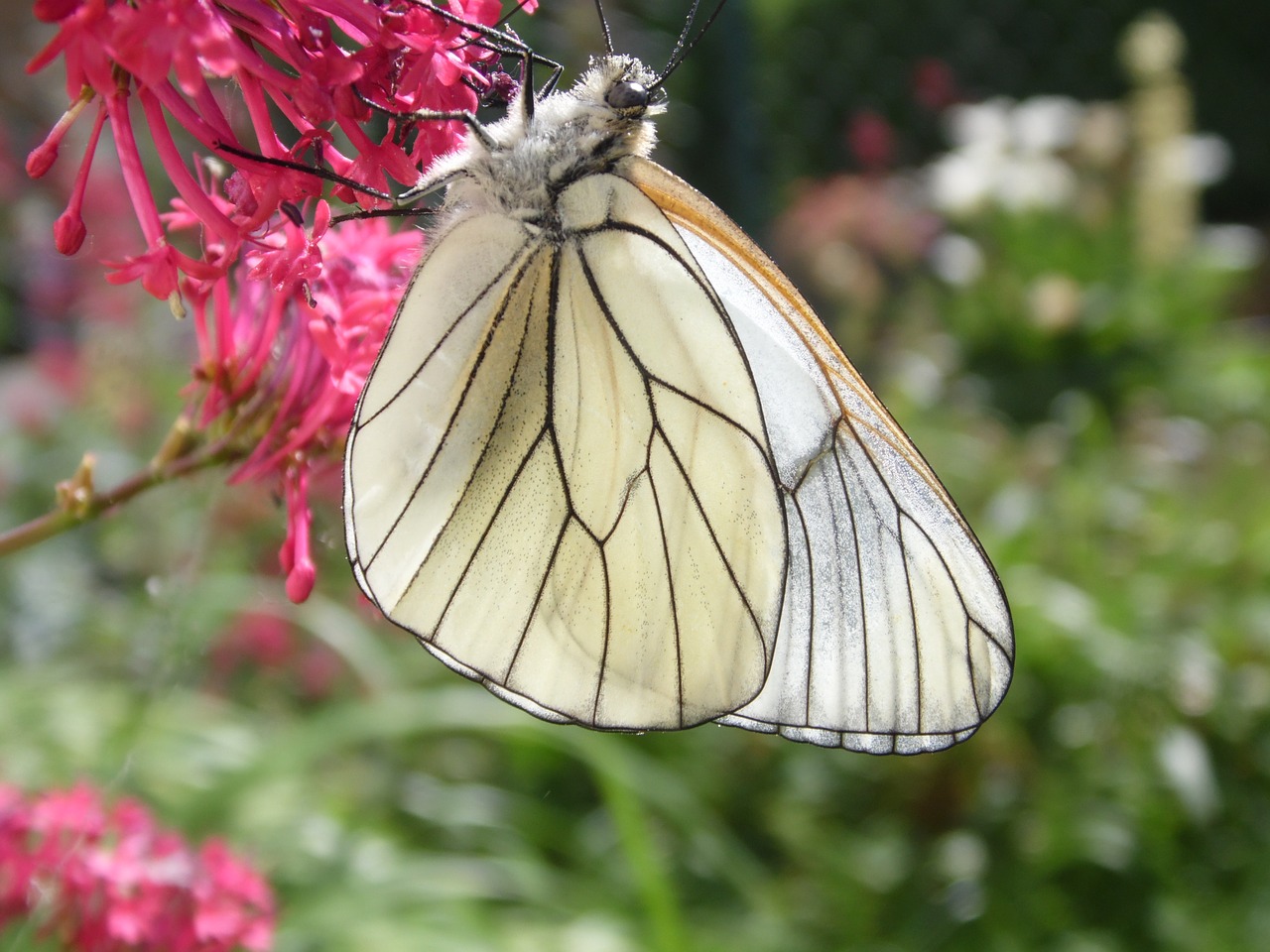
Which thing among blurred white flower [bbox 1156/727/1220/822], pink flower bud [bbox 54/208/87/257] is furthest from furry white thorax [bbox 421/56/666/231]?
blurred white flower [bbox 1156/727/1220/822]

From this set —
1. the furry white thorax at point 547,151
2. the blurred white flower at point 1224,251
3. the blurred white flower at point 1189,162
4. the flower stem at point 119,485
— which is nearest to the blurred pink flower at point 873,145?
the blurred white flower at point 1189,162

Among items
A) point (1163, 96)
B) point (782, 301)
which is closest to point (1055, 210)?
point (1163, 96)

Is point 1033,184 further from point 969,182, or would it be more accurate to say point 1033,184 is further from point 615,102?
point 615,102

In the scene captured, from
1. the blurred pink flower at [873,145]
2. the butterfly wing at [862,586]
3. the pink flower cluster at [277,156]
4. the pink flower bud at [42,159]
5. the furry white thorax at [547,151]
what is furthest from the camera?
the blurred pink flower at [873,145]

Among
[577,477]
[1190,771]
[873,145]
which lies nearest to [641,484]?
[577,477]

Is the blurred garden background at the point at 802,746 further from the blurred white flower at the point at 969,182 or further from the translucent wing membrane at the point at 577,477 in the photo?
the translucent wing membrane at the point at 577,477

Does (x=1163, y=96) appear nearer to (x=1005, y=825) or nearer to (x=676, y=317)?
(x=1005, y=825)
